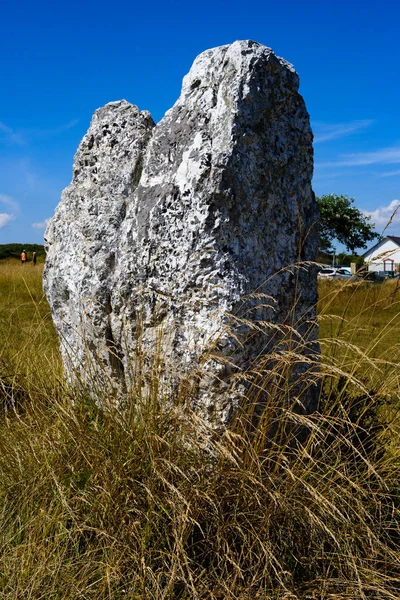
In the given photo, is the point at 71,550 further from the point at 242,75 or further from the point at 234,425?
the point at 242,75

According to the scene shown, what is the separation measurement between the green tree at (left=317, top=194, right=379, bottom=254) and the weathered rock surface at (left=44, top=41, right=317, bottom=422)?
168ft

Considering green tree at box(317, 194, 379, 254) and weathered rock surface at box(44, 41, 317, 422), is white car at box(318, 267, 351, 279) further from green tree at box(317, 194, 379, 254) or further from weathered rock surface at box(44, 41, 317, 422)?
green tree at box(317, 194, 379, 254)

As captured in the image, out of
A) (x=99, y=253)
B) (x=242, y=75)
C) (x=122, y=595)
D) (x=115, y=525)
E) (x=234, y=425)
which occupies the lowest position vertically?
(x=122, y=595)

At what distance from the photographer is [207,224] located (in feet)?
10.2

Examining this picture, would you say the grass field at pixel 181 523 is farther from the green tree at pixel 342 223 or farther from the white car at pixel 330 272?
the green tree at pixel 342 223

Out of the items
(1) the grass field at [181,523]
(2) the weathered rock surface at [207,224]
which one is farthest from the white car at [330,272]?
(1) the grass field at [181,523]

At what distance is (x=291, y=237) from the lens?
11.2 ft

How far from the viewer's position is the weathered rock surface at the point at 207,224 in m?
3.10

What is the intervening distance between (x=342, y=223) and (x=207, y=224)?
53.8 meters

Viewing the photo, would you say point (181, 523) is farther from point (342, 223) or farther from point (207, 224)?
point (342, 223)

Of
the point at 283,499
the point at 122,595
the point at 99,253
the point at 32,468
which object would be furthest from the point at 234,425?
the point at 99,253

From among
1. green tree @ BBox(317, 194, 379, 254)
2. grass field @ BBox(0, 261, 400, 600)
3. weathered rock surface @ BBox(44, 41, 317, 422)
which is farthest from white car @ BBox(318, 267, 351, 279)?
green tree @ BBox(317, 194, 379, 254)

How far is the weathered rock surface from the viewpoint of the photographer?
3102mm

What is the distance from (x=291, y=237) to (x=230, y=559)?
1.70 meters
